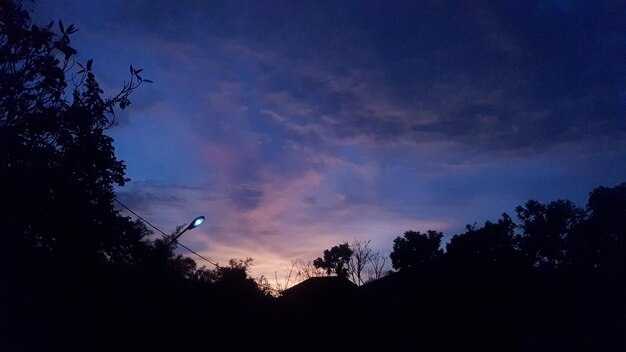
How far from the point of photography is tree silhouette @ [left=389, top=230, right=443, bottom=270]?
48.8 metres

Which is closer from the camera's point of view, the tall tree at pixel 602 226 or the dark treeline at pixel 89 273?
the dark treeline at pixel 89 273

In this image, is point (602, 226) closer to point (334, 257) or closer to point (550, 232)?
point (550, 232)

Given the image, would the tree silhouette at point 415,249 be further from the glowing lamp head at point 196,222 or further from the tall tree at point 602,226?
the glowing lamp head at point 196,222

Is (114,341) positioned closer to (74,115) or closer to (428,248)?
(74,115)

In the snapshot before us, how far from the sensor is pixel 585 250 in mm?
44688

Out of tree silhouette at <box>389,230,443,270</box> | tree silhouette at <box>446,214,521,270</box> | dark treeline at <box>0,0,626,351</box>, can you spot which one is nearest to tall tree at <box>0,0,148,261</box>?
dark treeline at <box>0,0,626,351</box>

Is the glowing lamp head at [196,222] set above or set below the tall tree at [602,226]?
below

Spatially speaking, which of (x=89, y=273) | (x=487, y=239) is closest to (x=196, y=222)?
(x=89, y=273)

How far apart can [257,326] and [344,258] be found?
48.6 metres

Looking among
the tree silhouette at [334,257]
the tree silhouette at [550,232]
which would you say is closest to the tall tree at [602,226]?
the tree silhouette at [550,232]

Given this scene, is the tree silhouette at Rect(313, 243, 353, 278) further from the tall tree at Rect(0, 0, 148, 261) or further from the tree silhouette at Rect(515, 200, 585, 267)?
the tall tree at Rect(0, 0, 148, 261)

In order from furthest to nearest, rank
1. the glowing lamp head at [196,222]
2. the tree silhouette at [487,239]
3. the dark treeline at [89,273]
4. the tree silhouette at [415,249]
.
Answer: the tree silhouette at [415,249] → the tree silhouette at [487,239] → the glowing lamp head at [196,222] → the dark treeline at [89,273]

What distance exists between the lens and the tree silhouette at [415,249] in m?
48.8

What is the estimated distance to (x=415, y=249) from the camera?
49.4 metres
